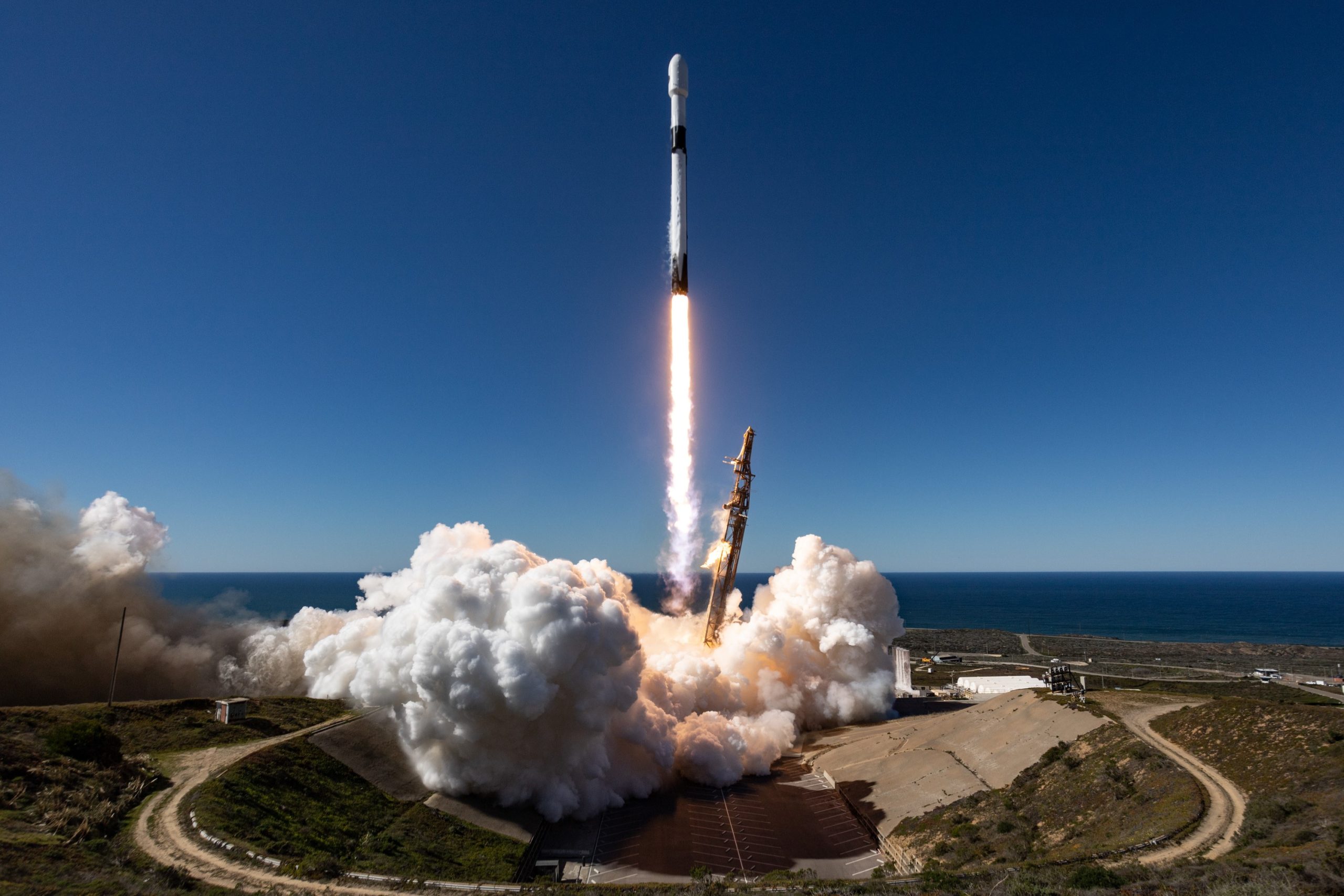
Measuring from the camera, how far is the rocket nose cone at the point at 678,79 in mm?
41500

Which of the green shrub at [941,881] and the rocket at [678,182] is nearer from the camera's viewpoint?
the green shrub at [941,881]

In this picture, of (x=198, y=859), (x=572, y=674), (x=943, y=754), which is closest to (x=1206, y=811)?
(x=943, y=754)

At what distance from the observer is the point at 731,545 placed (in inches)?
2024

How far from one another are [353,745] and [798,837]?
24.7 metres

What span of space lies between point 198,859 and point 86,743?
10.2 m

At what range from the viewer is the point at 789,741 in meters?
50.0

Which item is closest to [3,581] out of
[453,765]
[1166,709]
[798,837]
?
[453,765]

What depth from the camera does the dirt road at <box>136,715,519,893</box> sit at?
2261cm

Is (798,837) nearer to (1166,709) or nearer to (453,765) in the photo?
(453,765)

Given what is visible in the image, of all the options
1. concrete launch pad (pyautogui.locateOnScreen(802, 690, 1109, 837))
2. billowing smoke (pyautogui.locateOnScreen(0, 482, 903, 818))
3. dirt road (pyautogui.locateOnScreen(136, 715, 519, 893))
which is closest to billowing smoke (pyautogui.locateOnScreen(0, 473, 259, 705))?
billowing smoke (pyautogui.locateOnScreen(0, 482, 903, 818))

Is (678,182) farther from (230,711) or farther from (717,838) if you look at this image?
(230,711)

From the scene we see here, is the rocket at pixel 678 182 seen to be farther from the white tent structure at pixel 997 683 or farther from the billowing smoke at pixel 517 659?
the white tent structure at pixel 997 683

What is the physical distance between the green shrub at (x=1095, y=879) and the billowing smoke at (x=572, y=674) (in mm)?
23039

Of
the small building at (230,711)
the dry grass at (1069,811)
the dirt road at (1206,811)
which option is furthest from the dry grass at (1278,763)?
the small building at (230,711)
